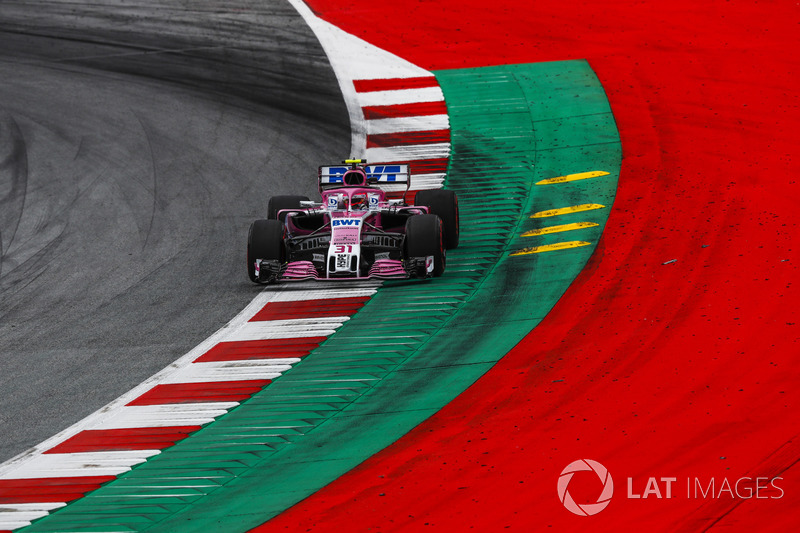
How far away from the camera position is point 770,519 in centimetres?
974

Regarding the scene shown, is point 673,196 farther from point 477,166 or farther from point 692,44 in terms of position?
point 692,44

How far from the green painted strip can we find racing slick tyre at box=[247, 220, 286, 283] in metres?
1.64

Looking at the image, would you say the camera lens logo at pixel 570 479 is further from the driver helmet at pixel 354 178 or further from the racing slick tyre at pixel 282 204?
the racing slick tyre at pixel 282 204

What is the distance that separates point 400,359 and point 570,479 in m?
3.85

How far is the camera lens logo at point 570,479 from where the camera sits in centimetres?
1027

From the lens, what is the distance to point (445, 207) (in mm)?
17609

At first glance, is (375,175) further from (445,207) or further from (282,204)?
(282,204)

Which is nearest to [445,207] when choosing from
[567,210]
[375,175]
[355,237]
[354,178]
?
[375,175]

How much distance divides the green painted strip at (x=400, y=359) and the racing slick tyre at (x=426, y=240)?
0.46 meters

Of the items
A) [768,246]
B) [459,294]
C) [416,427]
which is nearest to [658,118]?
[768,246]

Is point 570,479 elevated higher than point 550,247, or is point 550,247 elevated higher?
point 550,247

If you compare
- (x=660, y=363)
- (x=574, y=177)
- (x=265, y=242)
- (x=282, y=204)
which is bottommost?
(x=660, y=363)

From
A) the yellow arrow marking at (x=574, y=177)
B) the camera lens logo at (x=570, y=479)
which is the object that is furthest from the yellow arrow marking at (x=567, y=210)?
the camera lens logo at (x=570, y=479)

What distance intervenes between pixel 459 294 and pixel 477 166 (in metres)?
5.71
